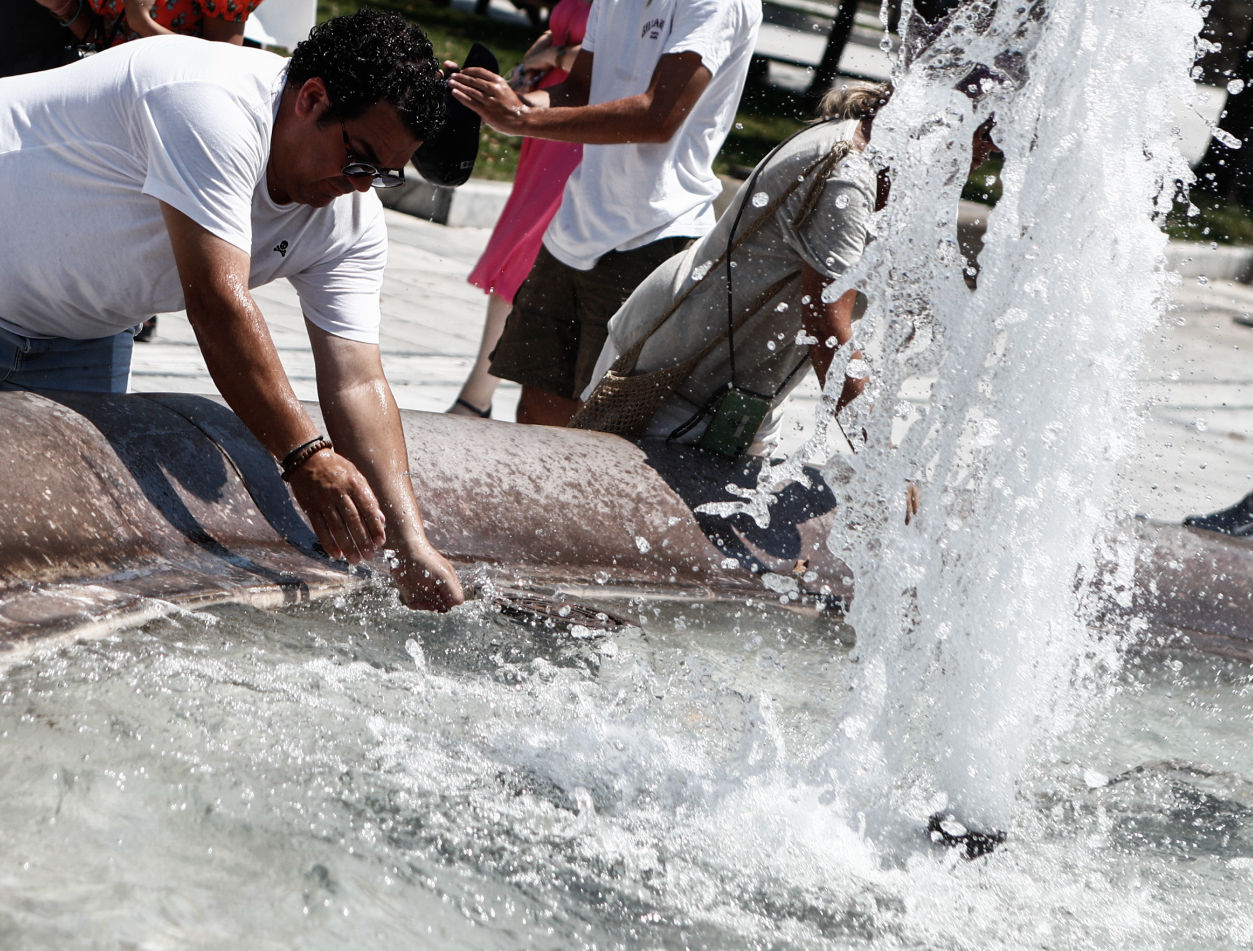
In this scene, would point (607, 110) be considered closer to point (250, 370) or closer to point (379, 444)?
point (379, 444)

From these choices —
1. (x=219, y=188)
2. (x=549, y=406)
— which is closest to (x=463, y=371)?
(x=549, y=406)

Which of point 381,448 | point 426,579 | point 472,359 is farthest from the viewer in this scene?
point 472,359

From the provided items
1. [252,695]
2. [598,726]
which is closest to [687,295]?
[598,726]

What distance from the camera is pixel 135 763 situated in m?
1.89

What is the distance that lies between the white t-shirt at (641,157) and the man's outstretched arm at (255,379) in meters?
1.49

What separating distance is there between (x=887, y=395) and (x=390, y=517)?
939 millimetres

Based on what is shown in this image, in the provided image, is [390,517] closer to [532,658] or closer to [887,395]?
[532,658]

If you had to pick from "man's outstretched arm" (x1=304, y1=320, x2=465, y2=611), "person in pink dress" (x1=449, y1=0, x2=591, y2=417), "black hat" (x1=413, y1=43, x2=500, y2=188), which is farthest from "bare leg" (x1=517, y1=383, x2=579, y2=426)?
"man's outstretched arm" (x1=304, y1=320, x2=465, y2=611)

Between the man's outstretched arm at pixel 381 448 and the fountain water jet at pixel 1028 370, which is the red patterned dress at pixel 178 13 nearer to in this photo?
the man's outstretched arm at pixel 381 448

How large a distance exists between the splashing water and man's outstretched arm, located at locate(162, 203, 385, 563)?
33.7 inches

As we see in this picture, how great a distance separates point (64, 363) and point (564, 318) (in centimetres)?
146

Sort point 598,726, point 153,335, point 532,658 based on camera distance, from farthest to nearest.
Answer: point 153,335
point 532,658
point 598,726

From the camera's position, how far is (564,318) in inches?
154

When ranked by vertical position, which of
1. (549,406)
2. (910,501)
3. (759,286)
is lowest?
(549,406)
